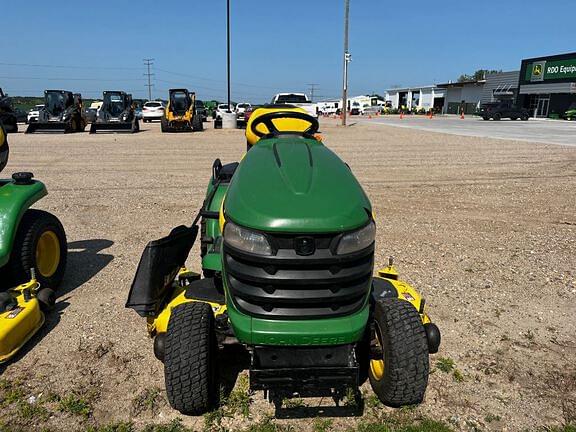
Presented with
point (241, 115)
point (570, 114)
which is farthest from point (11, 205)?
point (570, 114)

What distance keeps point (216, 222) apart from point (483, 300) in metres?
2.51

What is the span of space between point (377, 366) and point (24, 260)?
285cm

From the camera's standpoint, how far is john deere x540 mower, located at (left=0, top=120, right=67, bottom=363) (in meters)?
3.28

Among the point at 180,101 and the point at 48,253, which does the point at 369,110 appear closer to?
the point at 180,101

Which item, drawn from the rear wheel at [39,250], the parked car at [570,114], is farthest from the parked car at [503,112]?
the rear wheel at [39,250]

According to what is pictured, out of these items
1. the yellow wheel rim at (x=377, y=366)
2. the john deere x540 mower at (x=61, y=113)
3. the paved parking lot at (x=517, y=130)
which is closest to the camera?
the yellow wheel rim at (x=377, y=366)

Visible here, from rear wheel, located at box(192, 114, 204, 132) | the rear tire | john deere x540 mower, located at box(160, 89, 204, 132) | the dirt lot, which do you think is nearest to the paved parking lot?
the dirt lot

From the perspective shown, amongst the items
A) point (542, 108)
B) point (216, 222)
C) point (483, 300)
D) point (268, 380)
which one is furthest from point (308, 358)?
point (542, 108)

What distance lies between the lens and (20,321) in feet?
10.7

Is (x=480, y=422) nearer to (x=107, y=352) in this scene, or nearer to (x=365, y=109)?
(x=107, y=352)

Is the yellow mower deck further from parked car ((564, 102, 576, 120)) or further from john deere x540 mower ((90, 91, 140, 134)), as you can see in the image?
parked car ((564, 102, 576, 120))

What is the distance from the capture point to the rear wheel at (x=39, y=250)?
3.79 m

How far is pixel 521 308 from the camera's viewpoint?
4176 mm

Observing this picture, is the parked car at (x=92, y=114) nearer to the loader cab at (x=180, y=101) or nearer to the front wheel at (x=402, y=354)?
the loader cab at (x=180, y=101)
